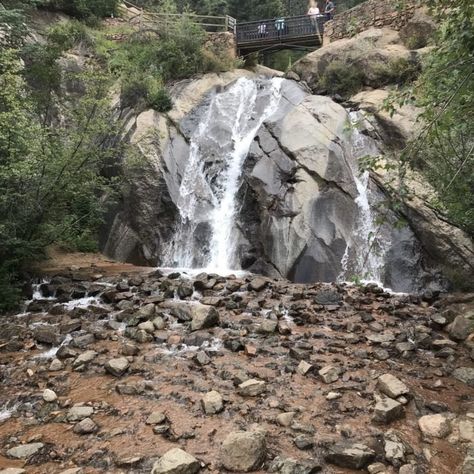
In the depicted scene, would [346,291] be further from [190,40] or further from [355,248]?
[190,40]

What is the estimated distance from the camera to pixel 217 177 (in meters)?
15.7

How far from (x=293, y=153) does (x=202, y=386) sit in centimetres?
1001

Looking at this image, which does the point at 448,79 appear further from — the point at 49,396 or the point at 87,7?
the point at 87,7

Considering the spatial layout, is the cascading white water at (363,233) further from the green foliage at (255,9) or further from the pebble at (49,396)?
the green foliage at (255,9)

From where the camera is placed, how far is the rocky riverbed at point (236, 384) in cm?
445

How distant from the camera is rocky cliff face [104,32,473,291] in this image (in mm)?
12023

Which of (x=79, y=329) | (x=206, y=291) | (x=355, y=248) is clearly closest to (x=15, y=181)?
(x=79, y=329)

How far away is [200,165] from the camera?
1608 cm

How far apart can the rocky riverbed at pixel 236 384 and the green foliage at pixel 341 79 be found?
1085 cm

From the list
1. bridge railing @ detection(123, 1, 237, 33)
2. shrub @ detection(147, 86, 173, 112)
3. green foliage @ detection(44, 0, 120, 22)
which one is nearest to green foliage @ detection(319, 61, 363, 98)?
shrub @ detection(147, 86, 173, 112)

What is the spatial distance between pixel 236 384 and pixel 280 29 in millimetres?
21448

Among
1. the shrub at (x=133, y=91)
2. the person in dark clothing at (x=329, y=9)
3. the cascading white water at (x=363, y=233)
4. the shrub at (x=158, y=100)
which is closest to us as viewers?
the cascading white water at (x=363, y=233)

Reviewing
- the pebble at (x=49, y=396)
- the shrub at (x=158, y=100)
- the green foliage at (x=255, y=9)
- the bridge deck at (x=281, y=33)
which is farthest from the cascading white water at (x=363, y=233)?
the green foliage at (x=255, y=9)

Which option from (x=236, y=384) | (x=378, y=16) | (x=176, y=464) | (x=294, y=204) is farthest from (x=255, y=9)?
(x=176, y=464)
